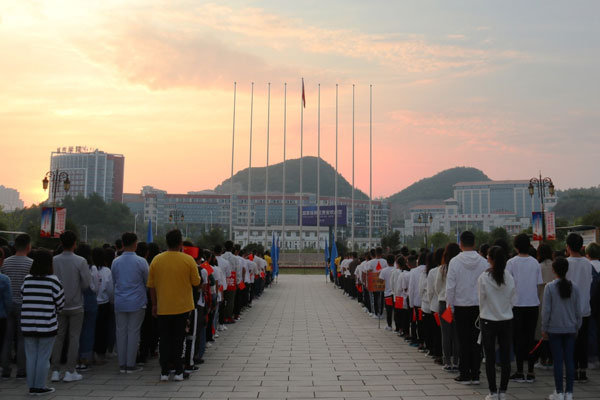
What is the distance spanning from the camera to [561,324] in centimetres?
623

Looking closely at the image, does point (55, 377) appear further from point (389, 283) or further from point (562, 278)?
point (389, 283)

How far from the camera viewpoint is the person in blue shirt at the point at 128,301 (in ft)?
25.3

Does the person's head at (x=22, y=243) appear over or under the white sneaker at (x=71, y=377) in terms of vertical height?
over

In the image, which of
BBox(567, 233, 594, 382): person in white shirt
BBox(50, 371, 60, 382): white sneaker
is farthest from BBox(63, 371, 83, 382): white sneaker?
BBox(567, 233, 594, 382): person in white shirt

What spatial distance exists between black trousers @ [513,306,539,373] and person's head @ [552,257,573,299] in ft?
3.81

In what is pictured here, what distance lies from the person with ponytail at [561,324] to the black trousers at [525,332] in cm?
103

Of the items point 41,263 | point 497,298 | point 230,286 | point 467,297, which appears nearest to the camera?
point 497,298

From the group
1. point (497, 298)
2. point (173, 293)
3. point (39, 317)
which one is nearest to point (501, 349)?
point (497, 298)

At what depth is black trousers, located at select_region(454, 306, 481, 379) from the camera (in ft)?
23.1

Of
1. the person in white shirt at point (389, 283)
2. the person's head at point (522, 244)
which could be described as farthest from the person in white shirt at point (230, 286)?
the person's head at point (522, 244)

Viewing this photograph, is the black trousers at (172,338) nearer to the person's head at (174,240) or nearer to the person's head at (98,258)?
the person's head at (174,240)

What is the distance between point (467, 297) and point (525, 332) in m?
1.25

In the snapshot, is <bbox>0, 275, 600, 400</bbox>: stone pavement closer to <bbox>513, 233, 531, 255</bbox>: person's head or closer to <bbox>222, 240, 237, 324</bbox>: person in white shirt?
<bbox>222, 240, 237, 324</bbox>: person in white shirt

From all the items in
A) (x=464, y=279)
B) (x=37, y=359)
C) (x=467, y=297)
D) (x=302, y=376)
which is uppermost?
(x=464, y=279)
